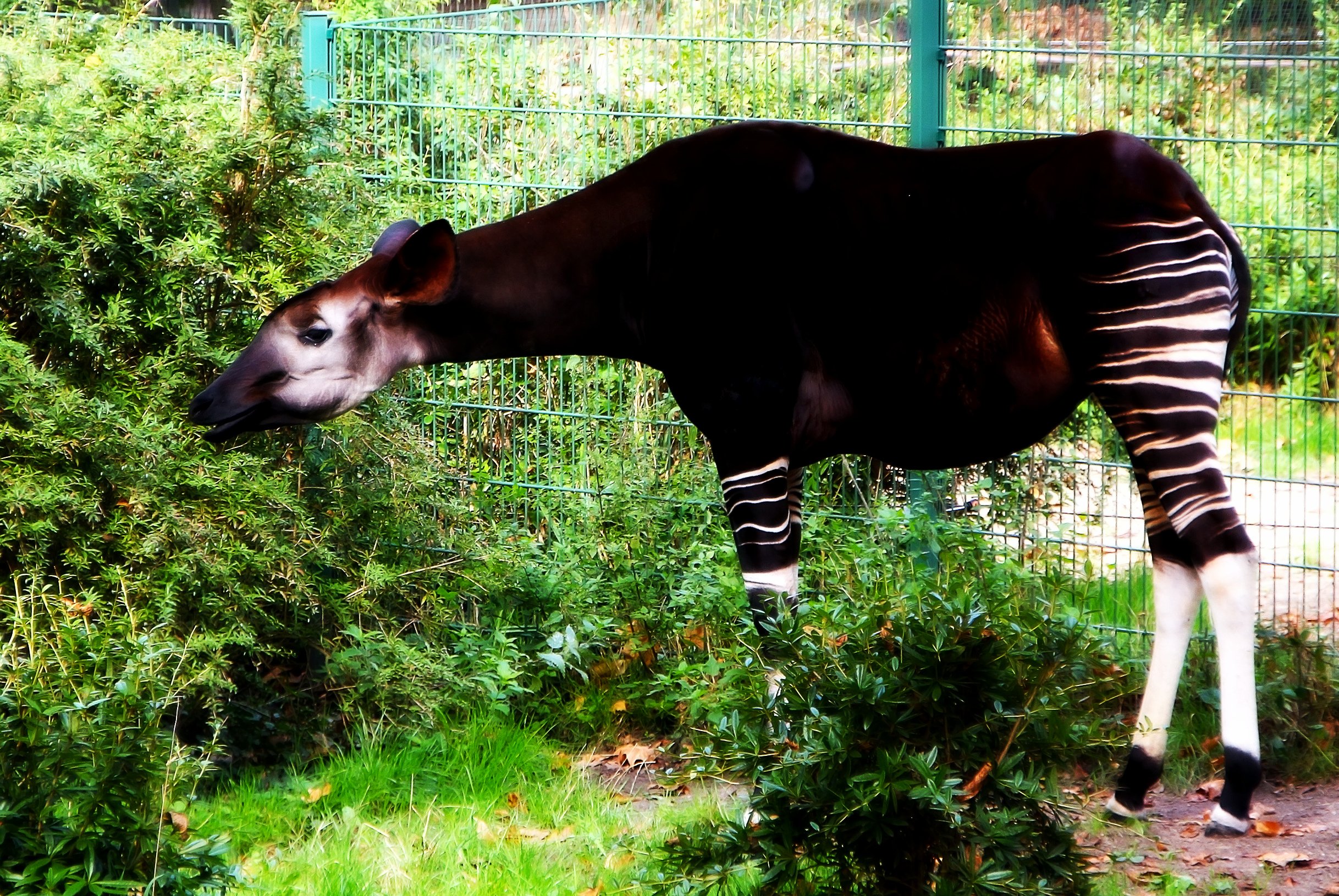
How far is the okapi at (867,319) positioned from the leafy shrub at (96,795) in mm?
1257

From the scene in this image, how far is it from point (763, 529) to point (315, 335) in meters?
1.30

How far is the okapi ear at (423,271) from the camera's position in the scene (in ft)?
12.0

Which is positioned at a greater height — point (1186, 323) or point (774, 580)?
point (1186, 323)

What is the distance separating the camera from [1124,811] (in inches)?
148

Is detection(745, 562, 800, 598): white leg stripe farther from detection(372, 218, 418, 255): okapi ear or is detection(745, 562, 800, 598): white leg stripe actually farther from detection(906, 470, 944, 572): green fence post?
detection(372, 218, 418, 255): okapi ear

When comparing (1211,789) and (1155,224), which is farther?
(1211,789)

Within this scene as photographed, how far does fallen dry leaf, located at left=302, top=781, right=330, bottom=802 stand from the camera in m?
3.97

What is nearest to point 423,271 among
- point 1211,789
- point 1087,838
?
point 1087,838

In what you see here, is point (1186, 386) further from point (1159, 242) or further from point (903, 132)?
point (903, 132)

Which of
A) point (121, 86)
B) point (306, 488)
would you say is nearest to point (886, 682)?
Answer: point (306, 488)

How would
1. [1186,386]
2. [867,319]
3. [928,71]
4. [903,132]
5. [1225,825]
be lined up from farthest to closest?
[903,132] < [928,71] < [867,319] < [1225,825] < [1186,386]

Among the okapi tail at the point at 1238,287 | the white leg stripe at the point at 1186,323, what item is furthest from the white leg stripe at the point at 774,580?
the okapi tail at the point at 1238,287

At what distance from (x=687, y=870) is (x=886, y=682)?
1.79ft

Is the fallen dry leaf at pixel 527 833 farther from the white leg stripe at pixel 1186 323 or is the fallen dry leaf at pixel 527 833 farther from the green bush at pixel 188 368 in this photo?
the white leg stripe at pixel 1186 323
